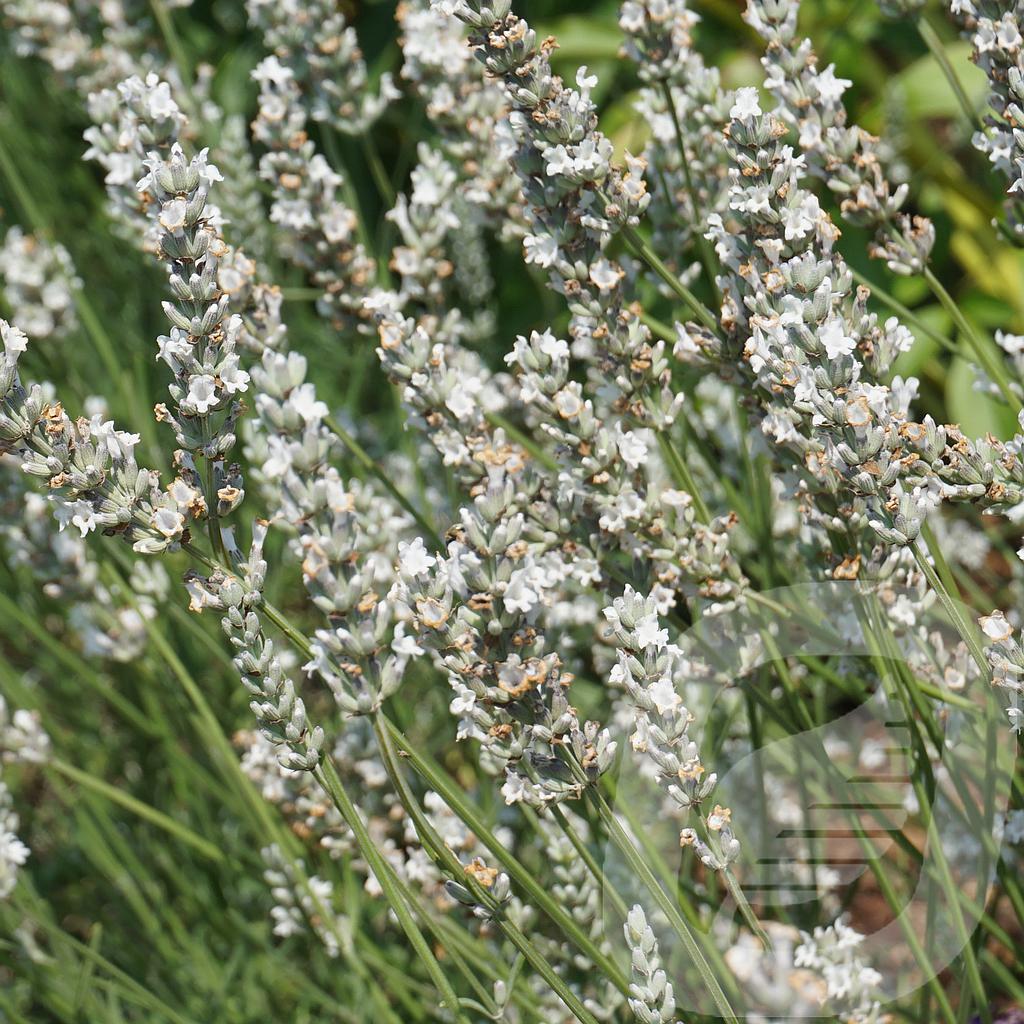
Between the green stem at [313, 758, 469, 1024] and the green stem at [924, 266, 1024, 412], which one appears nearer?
the green stem at [313, 758, 469, 1024]

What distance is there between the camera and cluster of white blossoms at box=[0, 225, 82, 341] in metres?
1.70

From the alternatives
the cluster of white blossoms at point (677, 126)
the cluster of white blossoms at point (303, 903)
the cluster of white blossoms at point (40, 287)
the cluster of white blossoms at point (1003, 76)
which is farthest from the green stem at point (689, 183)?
the cluster of white blossoms at point (40, 287)

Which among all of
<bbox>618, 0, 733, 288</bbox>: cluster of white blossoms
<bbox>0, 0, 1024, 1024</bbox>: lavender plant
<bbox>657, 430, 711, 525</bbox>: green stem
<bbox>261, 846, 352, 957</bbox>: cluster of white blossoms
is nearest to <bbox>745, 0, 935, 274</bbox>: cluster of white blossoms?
<bbox>0, 0, 1024, 1024</bbox>: lavender plant

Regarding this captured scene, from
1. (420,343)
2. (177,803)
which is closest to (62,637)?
(177,803)

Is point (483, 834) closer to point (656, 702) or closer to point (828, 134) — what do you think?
point (656, 702)

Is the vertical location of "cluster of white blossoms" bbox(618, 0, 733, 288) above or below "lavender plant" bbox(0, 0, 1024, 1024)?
above

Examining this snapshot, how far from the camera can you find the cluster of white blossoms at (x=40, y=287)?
1.70 meters

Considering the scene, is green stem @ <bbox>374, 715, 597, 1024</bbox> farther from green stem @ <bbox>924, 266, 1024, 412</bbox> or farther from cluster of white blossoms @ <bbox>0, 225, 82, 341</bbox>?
cluster of white blossoms @ <bbox>0, 225, 82, 341</bbox>

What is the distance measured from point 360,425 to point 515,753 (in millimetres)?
966

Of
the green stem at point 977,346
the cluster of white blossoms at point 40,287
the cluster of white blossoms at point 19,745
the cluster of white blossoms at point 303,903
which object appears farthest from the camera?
the cluster of white blossoms at point 40,287

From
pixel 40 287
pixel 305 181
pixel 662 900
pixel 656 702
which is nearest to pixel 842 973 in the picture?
pixel 662 900

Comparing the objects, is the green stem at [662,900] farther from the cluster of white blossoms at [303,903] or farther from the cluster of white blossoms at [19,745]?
the cluster of white blossoms at [19,745]

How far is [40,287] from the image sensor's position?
1.80 metres

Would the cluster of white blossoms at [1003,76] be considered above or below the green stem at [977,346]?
above
